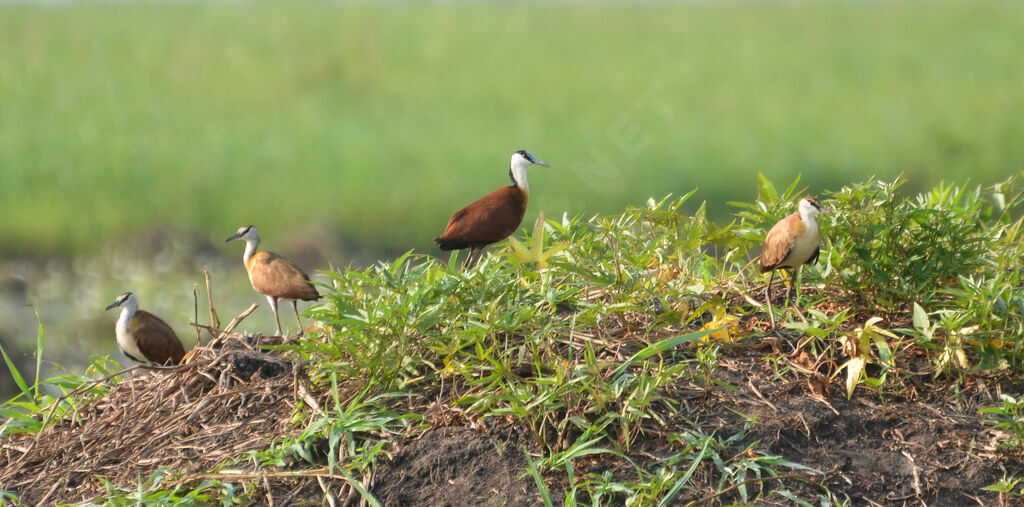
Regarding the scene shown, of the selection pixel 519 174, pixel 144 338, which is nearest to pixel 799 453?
pixel 519 174

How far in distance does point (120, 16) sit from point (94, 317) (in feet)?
37.3

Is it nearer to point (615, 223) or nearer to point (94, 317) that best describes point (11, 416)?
point (615, 223)

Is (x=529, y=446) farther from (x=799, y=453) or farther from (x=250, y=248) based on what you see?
(x=250, y=248)

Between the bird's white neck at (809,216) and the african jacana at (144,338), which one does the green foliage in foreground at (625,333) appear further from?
the african jacana at (144,338)

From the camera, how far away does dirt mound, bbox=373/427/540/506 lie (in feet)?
10.00

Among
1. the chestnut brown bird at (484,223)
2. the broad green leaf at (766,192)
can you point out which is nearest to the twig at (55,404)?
the chestnut brown bird at (484,223)

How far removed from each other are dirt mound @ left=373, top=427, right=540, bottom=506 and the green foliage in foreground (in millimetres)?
65

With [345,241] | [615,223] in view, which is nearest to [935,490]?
[615,223]

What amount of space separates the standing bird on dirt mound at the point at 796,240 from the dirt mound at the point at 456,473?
1207 millimetres

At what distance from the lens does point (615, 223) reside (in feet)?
12.8

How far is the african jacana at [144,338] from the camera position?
5191mm

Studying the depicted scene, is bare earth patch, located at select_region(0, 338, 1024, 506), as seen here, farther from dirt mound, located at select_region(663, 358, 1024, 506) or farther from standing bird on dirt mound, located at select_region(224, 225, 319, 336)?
standing bird on dirt mound, located at select_region(224, 225, 319, 336)

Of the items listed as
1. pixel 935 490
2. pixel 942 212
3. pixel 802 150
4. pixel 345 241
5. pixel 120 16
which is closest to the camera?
pixel 935 490

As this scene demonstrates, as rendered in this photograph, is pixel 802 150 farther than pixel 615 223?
Yes
